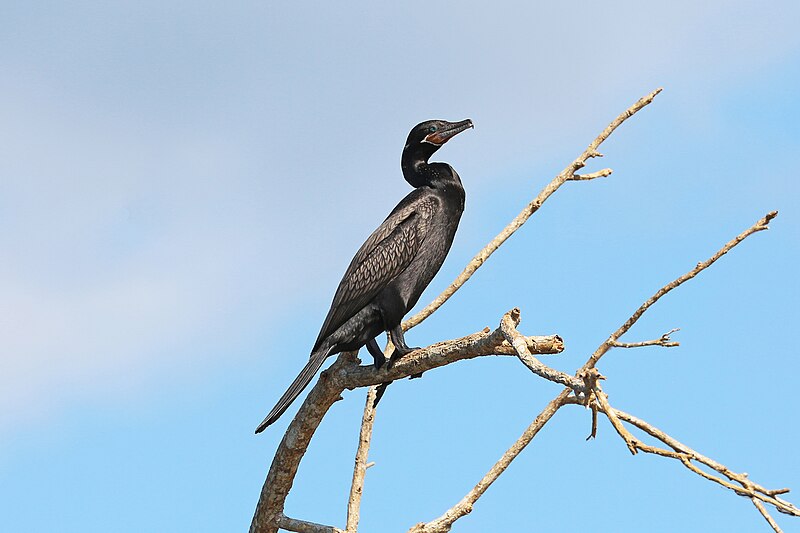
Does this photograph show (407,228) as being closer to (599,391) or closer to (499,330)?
(499,330)

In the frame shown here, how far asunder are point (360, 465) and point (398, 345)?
1.22 metres

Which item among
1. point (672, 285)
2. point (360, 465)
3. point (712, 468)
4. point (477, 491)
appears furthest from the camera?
point (360, 465)

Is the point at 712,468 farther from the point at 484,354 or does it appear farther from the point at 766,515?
the point at 484,354

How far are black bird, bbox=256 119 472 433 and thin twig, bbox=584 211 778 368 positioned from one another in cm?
132

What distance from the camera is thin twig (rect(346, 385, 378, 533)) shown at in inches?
261

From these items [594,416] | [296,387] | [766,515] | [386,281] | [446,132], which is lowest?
[766,515]

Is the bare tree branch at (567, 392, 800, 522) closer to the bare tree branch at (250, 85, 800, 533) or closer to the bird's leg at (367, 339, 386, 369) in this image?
the bare tree branch at (250, 85, 800, 533)

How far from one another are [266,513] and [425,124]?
270cm

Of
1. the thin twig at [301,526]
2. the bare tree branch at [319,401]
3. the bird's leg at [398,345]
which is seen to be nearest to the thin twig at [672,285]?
the bare tree branch at [319,401]

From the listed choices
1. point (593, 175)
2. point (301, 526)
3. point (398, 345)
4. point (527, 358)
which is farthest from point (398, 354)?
point (593, 175)

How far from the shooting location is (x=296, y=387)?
597 cm

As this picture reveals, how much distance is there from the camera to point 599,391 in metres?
4.02

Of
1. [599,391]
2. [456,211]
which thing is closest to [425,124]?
[456,211]

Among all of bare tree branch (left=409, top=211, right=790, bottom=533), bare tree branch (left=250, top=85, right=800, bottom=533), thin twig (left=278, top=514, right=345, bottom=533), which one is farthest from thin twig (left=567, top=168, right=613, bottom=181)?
thin twig (left=278, top=514, right=345, bottom=533)
